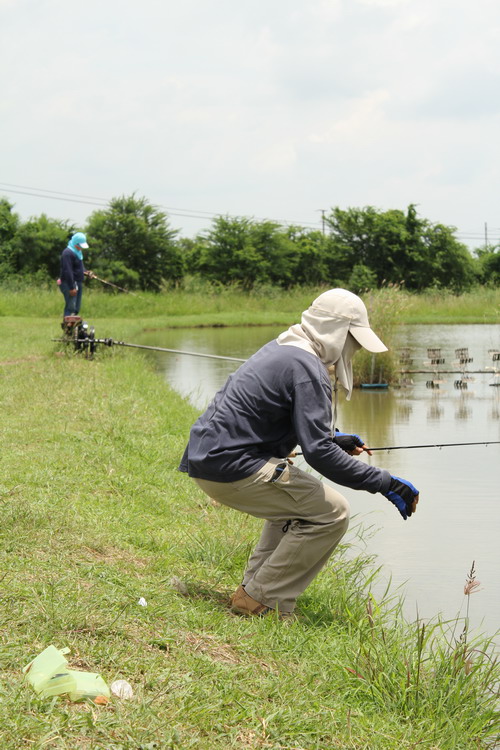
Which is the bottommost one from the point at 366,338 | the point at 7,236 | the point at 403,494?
the point at 403,494

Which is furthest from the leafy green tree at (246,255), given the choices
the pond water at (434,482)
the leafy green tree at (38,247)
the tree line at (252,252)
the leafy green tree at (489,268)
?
the pond water at (434,482)

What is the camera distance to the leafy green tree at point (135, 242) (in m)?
44.4

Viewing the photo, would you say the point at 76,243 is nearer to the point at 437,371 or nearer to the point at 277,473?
the point at 437,371

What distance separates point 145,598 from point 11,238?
41.6m

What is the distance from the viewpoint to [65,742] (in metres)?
2.84

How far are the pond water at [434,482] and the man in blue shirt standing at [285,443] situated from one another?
985 millimetres

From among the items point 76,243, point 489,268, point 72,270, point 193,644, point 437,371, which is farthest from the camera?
point 489,268

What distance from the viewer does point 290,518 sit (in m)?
4.30

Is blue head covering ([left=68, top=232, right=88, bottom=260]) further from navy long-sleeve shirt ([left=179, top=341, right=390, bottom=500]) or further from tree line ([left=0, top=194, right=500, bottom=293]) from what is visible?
tree line ([left=0, top=194, right=500, bottom=293])

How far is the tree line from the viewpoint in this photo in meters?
43.3

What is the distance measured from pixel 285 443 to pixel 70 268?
1223 centimetres

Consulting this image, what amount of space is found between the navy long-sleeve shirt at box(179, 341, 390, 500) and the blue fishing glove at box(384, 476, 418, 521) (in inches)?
1.7

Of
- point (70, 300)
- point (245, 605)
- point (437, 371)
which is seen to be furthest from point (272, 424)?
point (70, 300)

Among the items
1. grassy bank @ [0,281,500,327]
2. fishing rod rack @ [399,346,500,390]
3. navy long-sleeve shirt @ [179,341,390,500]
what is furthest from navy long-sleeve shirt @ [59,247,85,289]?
grassy bank @ [0,281,500,327]
